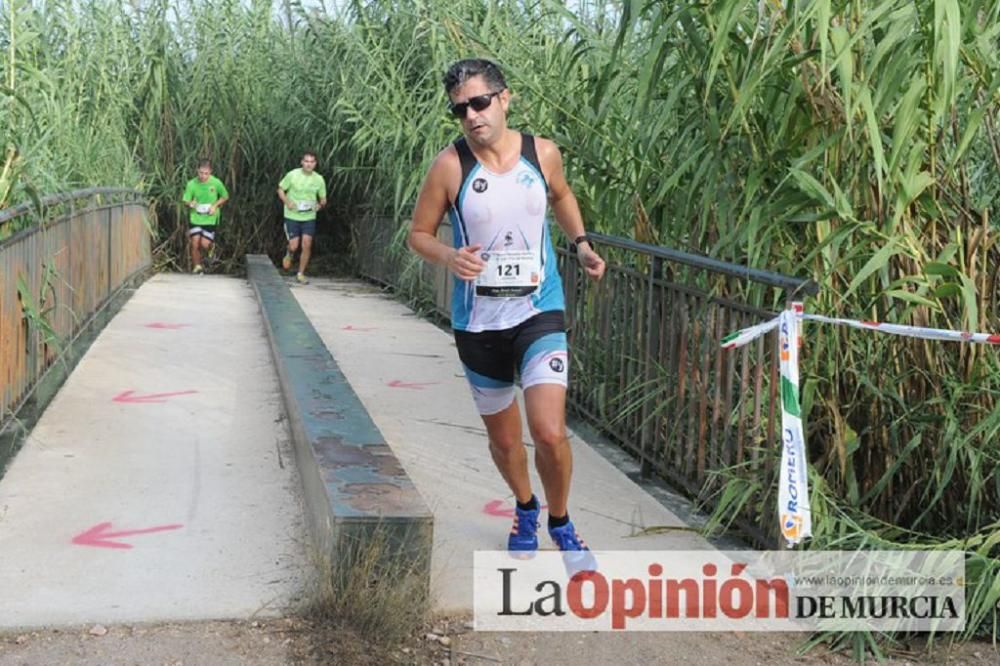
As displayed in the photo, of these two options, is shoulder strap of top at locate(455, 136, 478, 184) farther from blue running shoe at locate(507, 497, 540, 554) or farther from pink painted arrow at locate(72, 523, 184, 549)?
pink painted arrow at locate(72, 523, 184, 549)

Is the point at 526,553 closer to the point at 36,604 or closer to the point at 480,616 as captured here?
the point at 480,616

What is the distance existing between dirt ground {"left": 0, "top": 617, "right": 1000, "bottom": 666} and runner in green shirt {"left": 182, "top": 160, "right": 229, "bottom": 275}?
605 inches

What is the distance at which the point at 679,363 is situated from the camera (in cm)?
620

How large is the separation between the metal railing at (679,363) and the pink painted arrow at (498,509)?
77 cm

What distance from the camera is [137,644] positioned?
4.29m

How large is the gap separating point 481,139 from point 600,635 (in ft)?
5.56

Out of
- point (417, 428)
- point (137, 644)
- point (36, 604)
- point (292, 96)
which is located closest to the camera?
point (137, 644)

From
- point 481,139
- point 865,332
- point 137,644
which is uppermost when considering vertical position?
point 481,139

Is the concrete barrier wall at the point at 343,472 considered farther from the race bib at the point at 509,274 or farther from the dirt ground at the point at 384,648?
the race bib at the point at 509,274

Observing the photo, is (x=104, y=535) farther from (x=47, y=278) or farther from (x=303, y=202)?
(x=303, y=202)

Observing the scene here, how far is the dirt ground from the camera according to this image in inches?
165

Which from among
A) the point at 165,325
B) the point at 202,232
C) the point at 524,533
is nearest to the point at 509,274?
the point at 524,533

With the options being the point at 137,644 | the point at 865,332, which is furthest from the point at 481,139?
the point at 137,644

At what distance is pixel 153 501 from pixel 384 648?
205 centimetres
